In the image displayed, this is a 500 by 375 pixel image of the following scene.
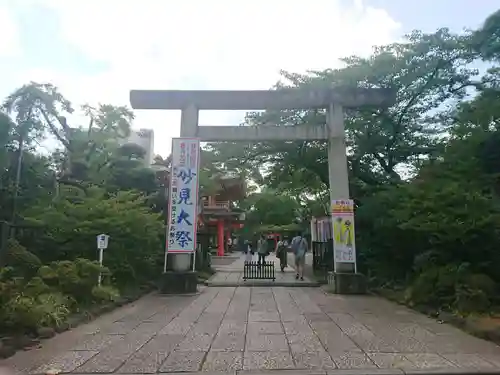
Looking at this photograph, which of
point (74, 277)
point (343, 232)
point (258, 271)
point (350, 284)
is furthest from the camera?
point (258, 271)

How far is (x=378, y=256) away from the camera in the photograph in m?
13.4

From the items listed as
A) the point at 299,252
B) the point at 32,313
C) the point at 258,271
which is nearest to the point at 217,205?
the point at 258,271

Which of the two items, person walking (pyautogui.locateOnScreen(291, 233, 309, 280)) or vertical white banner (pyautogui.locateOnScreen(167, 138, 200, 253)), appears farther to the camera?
person walking (pyautogui.locateOnScreen(291, 233, 309, 280))

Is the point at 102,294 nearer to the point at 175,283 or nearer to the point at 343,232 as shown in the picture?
the point at 175,283

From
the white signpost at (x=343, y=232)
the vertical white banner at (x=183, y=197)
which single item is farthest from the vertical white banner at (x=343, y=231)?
the vertical white banner at (x=183, y=197)

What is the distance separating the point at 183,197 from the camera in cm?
1232

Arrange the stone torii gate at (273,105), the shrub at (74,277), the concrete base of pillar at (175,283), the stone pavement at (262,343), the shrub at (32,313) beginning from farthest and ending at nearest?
the stone torii gate at (273,105)
the concrete base of pillar at (175,283)
the shrub at (74,277)
the shrub at (32,313)
the stone pavement at (262,343)

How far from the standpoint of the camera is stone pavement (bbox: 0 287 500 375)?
4945 mm

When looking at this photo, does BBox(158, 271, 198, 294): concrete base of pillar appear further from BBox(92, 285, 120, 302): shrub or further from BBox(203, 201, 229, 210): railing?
BBox(203, 201, 229, 210): railing

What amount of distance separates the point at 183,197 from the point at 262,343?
689 centimetres

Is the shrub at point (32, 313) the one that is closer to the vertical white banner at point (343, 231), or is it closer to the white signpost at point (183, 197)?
the white signpost at point (183, 197)

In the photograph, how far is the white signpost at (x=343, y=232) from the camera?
40.7 ft

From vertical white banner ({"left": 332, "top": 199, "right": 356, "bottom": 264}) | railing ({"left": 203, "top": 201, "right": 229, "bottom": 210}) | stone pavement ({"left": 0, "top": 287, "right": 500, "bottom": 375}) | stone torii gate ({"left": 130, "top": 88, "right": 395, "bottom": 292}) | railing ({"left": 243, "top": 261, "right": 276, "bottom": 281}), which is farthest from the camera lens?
railing ({"left": 203, "top": 201, "right": 229, "bottom": 210})

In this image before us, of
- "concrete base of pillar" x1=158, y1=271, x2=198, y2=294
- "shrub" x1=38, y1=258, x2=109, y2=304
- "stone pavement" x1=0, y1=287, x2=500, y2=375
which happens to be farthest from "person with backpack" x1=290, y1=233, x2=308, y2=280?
"shrub" x1=38, y1=258, x2=109, y2=304
